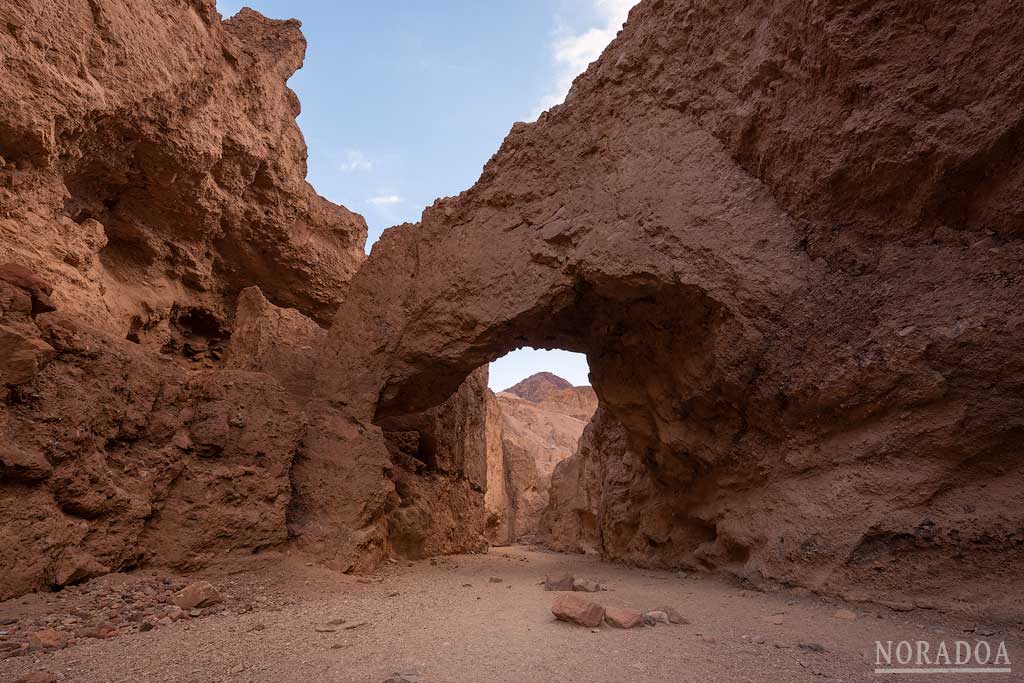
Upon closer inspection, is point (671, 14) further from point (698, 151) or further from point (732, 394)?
point (732, 394)

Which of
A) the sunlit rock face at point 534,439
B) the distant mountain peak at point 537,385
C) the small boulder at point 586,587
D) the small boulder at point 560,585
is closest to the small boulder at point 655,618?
the small boulder at point 586,587

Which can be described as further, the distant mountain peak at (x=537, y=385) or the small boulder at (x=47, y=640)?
the distant mountain peak at (x=537, y=385)

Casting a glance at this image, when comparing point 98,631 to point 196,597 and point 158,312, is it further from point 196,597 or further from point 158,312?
point 158,312

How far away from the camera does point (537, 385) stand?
38.0 meters

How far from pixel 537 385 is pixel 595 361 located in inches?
1283

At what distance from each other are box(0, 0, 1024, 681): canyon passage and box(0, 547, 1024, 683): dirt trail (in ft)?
0.09

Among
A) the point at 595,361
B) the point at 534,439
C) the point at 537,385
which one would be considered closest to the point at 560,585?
the point at 595,361

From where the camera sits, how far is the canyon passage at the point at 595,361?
8.31ft

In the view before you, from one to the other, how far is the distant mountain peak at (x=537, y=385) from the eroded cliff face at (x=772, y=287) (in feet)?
103

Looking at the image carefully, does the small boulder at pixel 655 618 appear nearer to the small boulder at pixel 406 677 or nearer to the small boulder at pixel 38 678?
the small boulder at pixel 406 677

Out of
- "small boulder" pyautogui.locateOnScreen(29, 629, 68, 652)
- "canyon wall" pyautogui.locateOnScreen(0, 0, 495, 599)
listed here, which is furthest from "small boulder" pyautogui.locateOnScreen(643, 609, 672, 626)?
"canyon wall" pyautogui.locateOnScreen(0, 0, 495, 599)

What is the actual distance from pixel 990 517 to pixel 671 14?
4081mm

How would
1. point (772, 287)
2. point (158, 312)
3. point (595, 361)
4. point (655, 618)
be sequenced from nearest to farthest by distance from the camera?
1. point (655, 618)
2. point (772, 287)
3. point (595, 361)
4. point (158, 312)

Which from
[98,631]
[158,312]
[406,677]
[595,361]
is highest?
[595,361]
